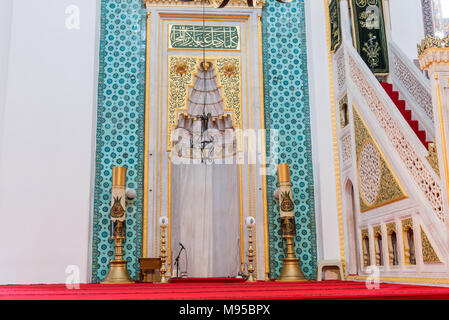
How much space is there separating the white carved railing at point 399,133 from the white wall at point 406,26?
151cm

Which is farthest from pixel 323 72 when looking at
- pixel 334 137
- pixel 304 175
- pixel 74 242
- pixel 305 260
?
pixel 74 242

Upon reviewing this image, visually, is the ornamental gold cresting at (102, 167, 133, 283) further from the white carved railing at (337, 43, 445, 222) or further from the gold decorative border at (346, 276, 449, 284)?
the white carved railing at (337, 43, 445, 222)

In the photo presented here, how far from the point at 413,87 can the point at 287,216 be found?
206 centimetres

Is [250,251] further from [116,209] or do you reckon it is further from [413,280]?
[413,280]

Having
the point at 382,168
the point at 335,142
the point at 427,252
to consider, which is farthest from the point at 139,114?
the point at 427,252

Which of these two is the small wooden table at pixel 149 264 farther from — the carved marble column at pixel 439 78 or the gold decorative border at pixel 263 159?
the carved marble column at pixel 439 78

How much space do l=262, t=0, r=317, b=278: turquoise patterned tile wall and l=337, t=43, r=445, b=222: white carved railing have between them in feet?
3.47

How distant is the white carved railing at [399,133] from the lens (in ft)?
12.2

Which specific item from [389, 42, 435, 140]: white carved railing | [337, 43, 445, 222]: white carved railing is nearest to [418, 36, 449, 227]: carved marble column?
Result: [337, 43, 445, 222]: white carved railing

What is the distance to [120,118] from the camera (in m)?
6.16

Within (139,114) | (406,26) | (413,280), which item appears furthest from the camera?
(406,26)

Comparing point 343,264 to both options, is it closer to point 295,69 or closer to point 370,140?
point 370,140

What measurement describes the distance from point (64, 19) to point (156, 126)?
5.47 feet

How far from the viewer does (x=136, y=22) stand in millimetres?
6465
